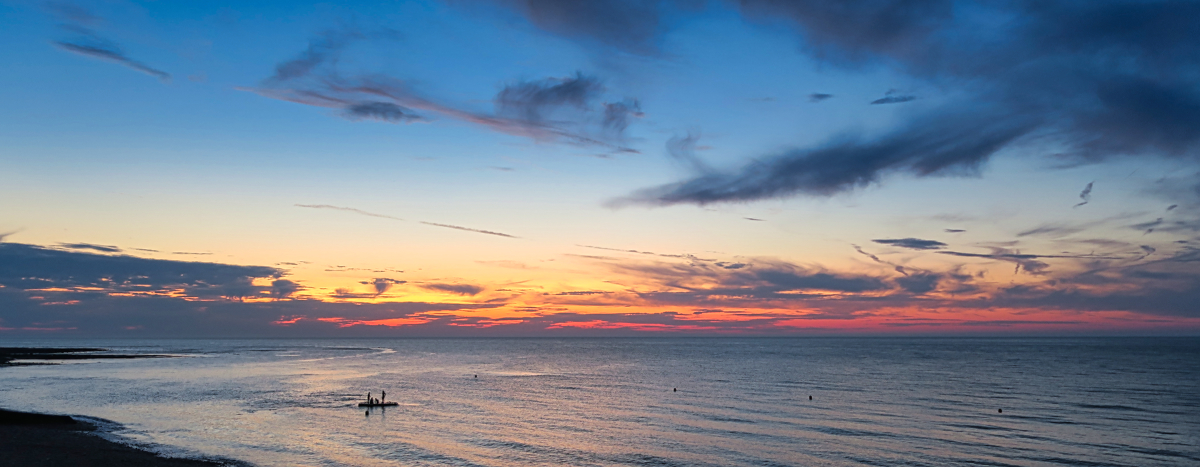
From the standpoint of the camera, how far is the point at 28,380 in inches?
3393

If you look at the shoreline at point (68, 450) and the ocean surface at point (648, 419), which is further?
the ocean surface at point (648, 419)

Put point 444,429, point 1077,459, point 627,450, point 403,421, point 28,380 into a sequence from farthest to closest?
point 28,380, point 403,421, point 444,429, point 627,450, point 1077,459

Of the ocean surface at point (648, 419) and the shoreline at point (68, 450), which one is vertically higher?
the shoreline at point (68, 450)

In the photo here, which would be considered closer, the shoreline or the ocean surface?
the shoreline

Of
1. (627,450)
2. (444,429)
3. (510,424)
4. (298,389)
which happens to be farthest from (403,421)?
(298,389)

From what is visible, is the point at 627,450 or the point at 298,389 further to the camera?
the point at 298,389

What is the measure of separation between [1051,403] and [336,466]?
2507 inches

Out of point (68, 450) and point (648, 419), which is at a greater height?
point (68, 450)

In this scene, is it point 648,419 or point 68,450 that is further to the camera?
point 648,419

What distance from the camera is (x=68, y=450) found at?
119ft

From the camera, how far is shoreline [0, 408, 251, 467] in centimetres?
3341

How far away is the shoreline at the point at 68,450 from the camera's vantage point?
33406 mm

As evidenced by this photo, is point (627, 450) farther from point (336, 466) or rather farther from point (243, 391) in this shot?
point (243, 391)

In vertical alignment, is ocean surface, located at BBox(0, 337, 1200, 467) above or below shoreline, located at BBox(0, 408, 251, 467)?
below
